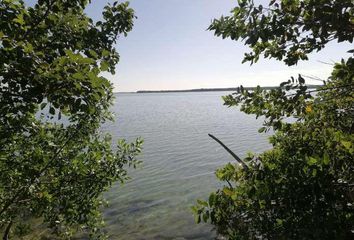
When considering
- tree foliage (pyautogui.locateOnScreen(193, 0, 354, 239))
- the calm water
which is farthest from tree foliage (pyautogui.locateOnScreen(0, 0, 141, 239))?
the calm water

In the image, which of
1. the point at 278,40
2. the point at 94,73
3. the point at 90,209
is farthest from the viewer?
the point at 90,209

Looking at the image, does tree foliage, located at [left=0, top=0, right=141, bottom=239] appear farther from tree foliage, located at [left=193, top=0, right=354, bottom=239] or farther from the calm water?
the calm water

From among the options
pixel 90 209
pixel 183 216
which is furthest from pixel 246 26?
pixel 183 216

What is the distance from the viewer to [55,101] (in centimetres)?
321

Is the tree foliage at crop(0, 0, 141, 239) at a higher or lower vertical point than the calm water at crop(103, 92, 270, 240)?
higher

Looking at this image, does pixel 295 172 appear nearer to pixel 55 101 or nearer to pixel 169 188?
pixel 55 101

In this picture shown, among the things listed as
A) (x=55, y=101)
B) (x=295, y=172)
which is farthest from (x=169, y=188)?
(x=55, y=101)

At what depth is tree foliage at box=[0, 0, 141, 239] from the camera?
2988 mm

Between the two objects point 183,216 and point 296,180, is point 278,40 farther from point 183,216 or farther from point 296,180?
point 183,216

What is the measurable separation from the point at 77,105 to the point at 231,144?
117ft

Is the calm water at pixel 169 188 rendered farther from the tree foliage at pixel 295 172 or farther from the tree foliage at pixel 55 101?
the tree foliage at pixel 295 172

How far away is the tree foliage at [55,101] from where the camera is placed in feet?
9.80

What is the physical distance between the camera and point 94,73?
296cm

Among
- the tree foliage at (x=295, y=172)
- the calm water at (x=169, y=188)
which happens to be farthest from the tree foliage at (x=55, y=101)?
the calm water at (x=169, y=188)
